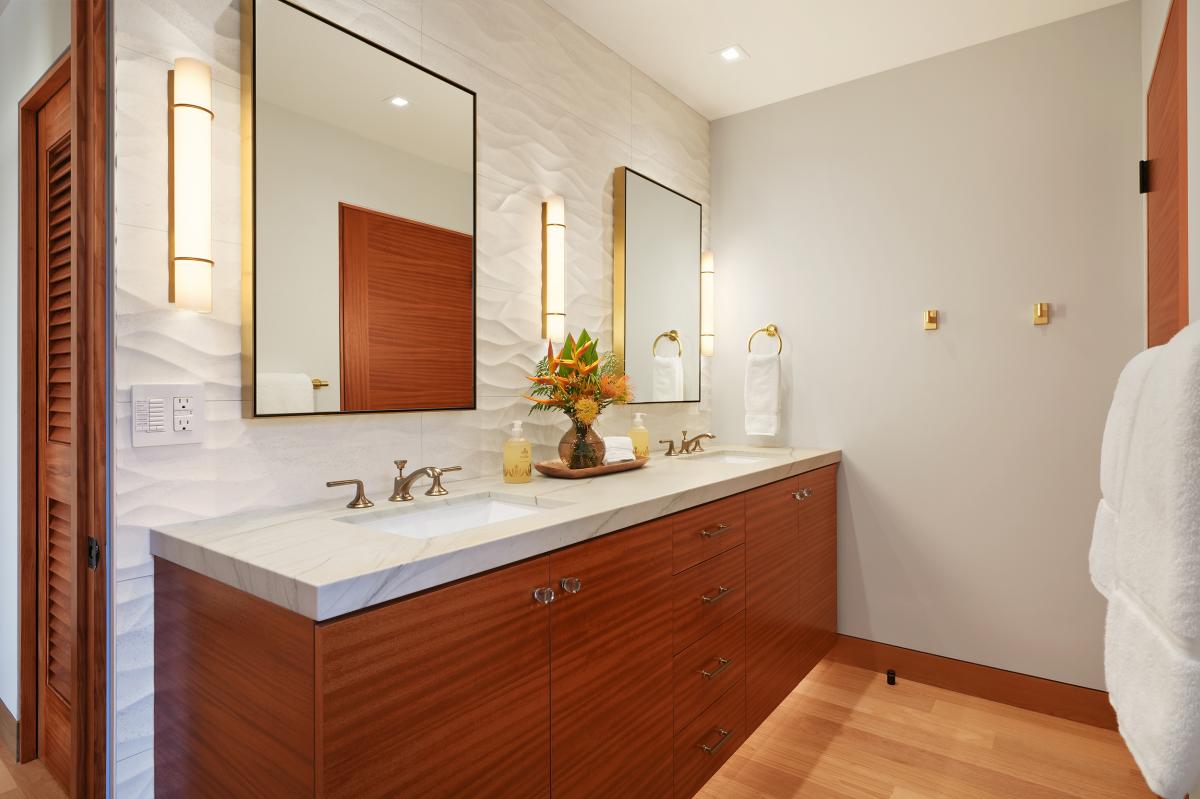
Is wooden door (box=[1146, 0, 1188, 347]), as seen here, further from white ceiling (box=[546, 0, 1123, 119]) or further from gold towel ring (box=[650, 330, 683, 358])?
gold towel ring (box=[650, 330, 683, 358])

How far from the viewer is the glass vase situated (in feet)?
6.75

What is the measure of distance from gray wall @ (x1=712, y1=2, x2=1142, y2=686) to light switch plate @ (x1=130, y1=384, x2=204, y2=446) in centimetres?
234

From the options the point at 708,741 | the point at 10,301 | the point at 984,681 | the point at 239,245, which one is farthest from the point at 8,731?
the point at 984,681

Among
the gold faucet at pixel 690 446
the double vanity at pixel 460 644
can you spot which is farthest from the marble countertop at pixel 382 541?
the gold faucet at pixel 690 446

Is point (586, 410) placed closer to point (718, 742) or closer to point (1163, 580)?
point (718, 742)

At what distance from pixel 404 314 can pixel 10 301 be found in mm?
1231

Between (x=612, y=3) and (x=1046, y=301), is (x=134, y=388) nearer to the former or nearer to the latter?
(x=612, y=3)

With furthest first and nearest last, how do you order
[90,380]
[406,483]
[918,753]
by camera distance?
[918,753] → [406,483] → [90,380]

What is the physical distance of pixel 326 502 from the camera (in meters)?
1.59

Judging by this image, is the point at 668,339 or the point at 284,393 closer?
the point at 284,393

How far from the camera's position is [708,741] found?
1835 millimetres

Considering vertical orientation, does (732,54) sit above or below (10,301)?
above

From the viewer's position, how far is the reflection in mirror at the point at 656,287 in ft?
8.48

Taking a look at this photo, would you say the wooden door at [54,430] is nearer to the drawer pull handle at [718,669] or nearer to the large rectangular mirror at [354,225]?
the large rectangular mirror at [354,225]
